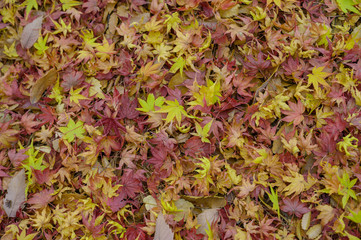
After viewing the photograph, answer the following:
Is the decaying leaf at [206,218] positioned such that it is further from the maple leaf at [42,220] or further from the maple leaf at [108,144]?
the maple leaf at [42,220]

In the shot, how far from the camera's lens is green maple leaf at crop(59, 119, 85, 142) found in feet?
4.85

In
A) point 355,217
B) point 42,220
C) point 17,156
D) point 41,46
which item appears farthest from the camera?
point 41,46

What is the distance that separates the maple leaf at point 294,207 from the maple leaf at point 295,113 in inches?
14.2

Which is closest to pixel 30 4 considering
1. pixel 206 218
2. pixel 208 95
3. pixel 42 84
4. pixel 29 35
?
pixel 29 35

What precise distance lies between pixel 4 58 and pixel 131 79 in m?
0.79

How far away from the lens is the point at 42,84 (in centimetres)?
158

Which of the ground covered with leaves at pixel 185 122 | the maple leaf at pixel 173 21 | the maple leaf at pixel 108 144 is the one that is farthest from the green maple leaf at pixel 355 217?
the maple leaf at pixel 173 21

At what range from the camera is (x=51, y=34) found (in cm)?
166

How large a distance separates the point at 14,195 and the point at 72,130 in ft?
1.35

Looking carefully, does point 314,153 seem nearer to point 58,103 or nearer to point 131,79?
point 131,79

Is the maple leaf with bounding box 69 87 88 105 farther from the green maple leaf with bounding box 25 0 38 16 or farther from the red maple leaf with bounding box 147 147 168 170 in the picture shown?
the green maple leaf with bounding box 25 0 38 16

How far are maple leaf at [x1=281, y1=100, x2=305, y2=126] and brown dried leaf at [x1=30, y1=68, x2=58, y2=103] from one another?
1.21m

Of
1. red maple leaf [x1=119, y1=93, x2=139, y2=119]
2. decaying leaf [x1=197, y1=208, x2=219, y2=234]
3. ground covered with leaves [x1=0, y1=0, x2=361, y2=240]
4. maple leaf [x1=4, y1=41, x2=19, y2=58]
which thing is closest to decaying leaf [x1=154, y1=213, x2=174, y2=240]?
ground covered with leaves [x1=0, y1=0, x2=361, y2=240]

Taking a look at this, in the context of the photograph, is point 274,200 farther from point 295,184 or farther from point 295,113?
point 295,113
